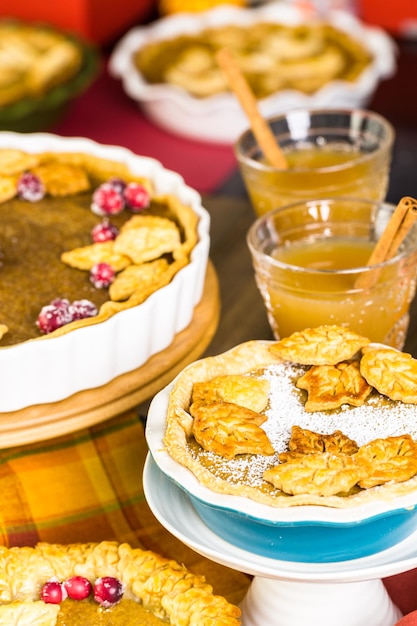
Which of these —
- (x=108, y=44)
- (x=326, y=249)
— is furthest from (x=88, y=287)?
(x=108, y=44)

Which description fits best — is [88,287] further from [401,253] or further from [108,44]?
[108,44]

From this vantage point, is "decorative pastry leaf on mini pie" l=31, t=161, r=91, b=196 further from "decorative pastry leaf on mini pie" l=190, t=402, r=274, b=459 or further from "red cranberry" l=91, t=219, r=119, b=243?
"decorative pastry leaf on mini pie" l=190, t=402, r=274, b=459

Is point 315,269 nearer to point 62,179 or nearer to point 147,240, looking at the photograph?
point 147,240

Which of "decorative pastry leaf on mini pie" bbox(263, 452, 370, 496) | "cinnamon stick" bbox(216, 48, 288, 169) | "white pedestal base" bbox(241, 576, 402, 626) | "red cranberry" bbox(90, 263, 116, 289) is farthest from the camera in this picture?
"cinnamon stick" bbox(216, 48, 288, 169)

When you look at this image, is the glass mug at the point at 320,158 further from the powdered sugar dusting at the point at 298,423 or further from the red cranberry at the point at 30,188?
the powdered sugar dusting at the point at 298,423

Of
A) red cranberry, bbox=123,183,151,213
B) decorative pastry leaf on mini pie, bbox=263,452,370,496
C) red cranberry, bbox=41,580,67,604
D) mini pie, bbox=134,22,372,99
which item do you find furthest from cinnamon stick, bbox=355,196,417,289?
mini pie, bbox=134,22,372,99

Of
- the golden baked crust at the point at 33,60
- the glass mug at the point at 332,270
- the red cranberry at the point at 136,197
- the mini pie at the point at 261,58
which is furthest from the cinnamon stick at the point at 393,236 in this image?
the golden baked crust at the point at 33,60
